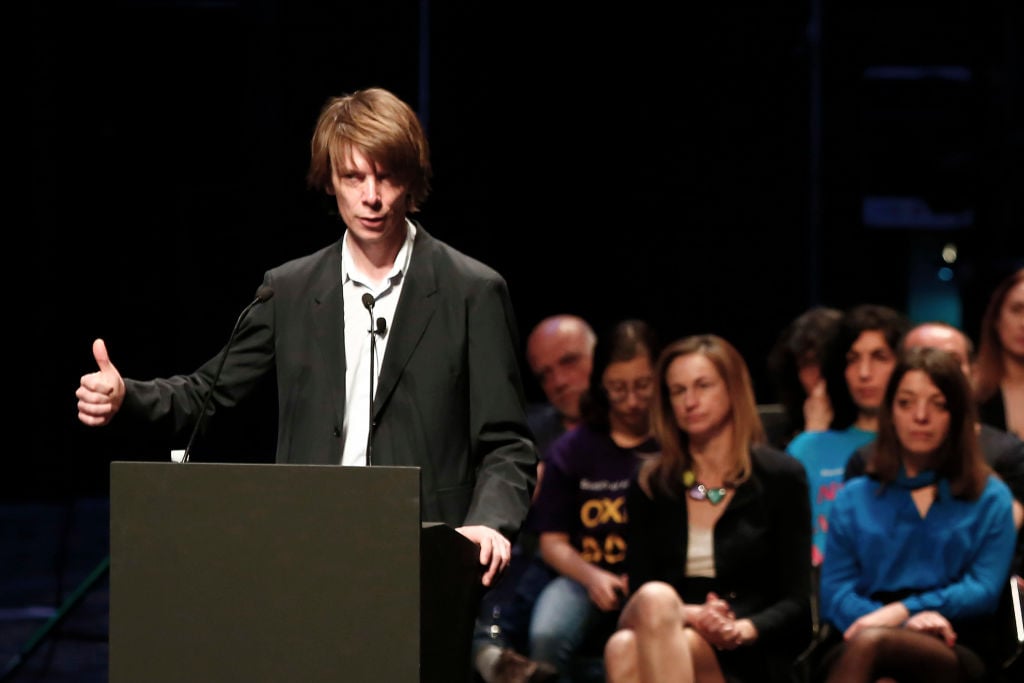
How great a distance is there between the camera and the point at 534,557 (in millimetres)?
4375

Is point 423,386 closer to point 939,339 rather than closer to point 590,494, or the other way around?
point 590,494

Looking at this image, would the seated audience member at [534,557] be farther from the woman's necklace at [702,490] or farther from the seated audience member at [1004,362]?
the seated audience member at [1004,362]

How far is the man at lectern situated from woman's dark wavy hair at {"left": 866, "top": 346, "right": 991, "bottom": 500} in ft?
4.96

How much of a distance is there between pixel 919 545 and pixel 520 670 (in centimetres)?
103

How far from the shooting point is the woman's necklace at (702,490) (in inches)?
144

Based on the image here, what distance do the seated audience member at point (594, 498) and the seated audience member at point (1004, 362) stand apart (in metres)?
0.90

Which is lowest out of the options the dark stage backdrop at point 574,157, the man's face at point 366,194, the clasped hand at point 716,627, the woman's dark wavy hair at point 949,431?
the clasped hand at point 716,627

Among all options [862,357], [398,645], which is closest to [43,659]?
[862,357]

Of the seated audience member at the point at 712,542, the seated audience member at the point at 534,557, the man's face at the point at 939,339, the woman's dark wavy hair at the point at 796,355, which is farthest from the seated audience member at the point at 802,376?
the seated audience member at the point at 712,542

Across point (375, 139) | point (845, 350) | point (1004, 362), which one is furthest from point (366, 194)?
point (1004, 362)

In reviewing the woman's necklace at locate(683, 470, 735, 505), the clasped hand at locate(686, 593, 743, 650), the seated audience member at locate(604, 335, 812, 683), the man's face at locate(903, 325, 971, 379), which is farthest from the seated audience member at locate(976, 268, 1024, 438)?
the clasped hand at locate(686, 593, 743, 650)

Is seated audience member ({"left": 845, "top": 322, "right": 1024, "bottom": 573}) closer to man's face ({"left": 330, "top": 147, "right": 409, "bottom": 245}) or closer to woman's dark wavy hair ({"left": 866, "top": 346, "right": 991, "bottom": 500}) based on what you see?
woman's dark wavy hair ({"left": 866, "top": 346, "right": 991, "bottom": 500})

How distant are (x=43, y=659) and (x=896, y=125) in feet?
14.8

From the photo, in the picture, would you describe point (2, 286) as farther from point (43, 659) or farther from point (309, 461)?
point (309, 461)
